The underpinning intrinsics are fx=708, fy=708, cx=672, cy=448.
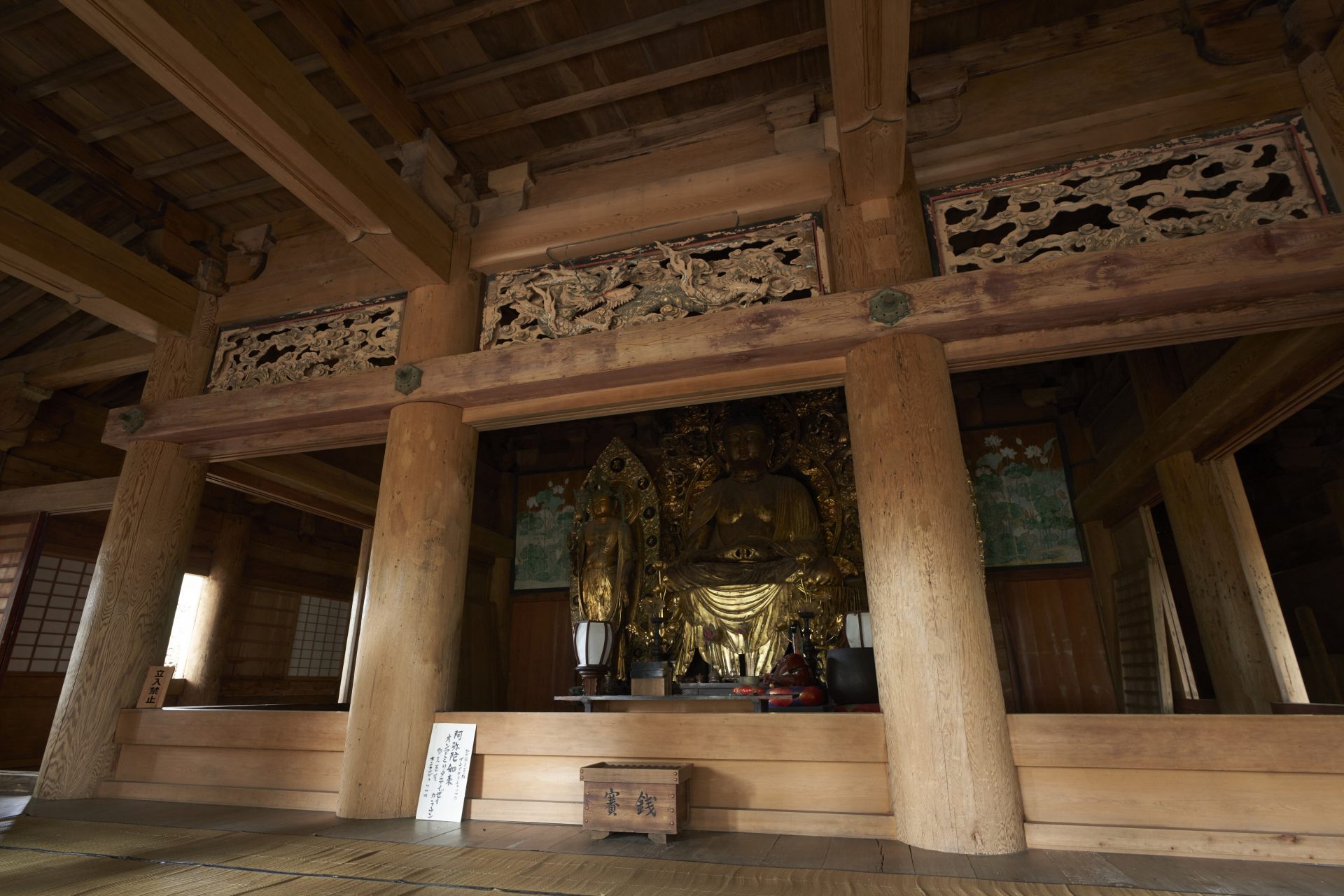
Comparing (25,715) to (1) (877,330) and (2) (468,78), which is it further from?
(1) (877,330)

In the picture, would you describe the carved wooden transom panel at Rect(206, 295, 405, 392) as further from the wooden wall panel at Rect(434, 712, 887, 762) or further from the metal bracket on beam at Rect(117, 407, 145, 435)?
the wooden wall panel at Rect(434, 712, 887, 762)

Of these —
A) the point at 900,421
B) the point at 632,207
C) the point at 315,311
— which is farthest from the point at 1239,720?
the point at 315,311

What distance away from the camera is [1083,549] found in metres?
5.12

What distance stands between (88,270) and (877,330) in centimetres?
399

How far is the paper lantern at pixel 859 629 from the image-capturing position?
3684 millimetres

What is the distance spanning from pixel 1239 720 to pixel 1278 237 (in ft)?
5.60

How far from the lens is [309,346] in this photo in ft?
13.1

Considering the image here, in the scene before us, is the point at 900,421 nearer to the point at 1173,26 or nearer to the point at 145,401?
the point at 1173,26

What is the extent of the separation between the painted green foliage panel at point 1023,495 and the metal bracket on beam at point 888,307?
9.72 feet

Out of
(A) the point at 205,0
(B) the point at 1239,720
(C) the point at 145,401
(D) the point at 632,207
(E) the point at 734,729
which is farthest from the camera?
(C) the point at 145,401

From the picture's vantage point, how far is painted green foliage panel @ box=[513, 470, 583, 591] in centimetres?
615

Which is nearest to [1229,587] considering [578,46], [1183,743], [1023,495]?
[1023,495]

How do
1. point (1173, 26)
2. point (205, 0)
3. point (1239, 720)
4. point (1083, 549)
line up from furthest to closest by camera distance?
point (1083, 549), point (1173, 26), point (205, 0), point (1239, 720)

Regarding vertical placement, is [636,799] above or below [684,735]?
below
